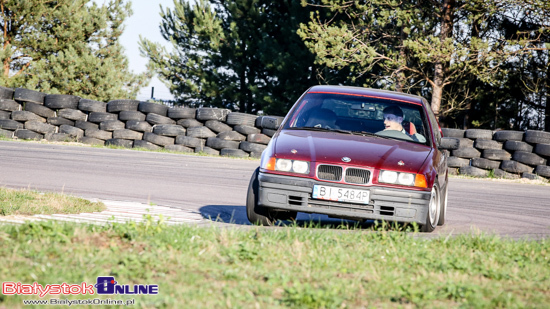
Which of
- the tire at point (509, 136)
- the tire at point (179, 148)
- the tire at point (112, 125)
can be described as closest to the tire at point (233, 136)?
the tire at point (179, 148)

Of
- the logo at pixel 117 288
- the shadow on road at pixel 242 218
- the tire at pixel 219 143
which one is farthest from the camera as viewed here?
the tire at pixel 219 143

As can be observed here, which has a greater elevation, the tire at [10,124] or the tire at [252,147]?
the tire at [252,147]

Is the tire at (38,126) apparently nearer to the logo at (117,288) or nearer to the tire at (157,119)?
the tire at (157,119)

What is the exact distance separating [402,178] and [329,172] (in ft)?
2.19

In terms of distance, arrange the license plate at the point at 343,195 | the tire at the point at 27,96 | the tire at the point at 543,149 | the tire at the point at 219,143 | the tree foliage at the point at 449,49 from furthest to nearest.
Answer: the tree foliage at the point at 449,49 → the tire at the point at 27,96 → the tire at the point at 219,143 → the tire at the point at 543,149 → the license plate at the point at 343,195

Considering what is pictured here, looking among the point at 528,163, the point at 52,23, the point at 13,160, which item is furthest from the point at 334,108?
the point at 52,23

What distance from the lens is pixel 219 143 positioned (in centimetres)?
1662

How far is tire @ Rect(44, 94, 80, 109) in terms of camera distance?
56.3ft

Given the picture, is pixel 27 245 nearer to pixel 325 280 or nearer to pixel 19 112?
pixel 325 280

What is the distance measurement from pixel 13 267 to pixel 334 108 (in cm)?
456

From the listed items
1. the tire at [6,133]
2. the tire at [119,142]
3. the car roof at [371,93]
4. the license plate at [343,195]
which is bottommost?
the tire at [6,133]

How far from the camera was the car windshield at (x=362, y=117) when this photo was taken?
6.95 m

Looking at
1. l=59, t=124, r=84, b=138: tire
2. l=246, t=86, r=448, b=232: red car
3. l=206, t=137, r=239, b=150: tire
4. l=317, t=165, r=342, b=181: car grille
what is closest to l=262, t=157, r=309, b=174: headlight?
l=246, t=86, r=448, b=232: red car

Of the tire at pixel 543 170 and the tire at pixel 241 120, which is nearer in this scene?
the tire at pixel 543 170
